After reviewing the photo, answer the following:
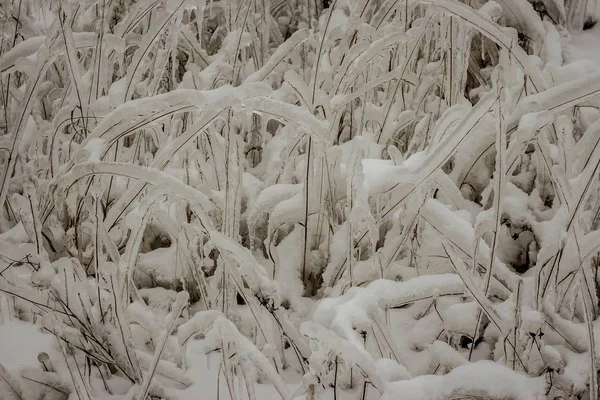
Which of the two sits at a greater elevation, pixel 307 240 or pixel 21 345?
pixel 307 240

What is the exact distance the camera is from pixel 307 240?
994mm

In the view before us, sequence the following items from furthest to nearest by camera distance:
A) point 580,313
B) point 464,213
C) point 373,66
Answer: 1. point 373,66
2. point 464,213
3. point 580,313

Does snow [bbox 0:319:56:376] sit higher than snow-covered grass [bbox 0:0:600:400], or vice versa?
snow-covered grass [bbox 0:0:600:400]

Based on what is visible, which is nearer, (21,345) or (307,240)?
(21,345)

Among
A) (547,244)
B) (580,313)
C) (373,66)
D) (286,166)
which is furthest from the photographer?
(373,66)

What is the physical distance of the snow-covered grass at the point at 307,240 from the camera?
28.2 inches

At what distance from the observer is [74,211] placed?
937 mm

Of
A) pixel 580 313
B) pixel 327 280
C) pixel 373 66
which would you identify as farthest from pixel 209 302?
pixel 373 66

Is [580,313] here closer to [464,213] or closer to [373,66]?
[464,213]

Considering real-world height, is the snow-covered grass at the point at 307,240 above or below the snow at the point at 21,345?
above

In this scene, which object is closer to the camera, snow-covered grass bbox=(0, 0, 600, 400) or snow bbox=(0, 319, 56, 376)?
snow-covered grass bbox=(0, 0, 600, 400)

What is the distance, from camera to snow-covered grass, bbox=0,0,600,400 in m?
0.72

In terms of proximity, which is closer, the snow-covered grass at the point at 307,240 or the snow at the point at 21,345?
the snow-covered grass at the point at 307,240

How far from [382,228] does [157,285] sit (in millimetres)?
444
